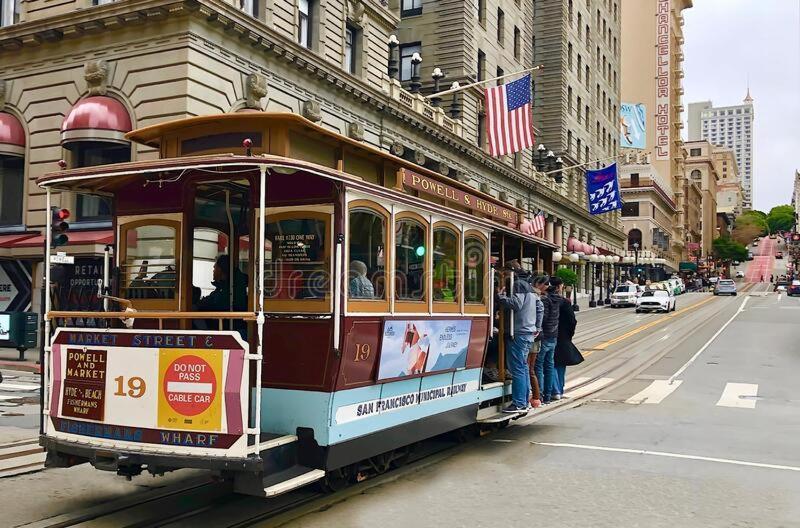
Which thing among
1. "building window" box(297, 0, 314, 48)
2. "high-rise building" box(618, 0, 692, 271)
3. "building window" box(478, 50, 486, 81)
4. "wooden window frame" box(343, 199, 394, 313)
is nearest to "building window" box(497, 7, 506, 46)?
"building window" box(478, 50, 486, 81)

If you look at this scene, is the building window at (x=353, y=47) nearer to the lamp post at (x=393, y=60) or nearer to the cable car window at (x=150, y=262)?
the lamp post at (x=393, y=60)

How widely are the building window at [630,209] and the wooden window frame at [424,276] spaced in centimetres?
8698

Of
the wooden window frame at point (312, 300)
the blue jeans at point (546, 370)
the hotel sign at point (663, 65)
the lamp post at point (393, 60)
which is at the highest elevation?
the hotel sign at point (663, 65)

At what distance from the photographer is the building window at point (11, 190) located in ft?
80.7

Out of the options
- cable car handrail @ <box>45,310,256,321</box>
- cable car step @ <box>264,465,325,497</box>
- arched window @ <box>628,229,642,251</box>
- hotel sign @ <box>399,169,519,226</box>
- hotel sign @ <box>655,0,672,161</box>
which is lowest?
cable car step @ <box>264,465,325,497</box>

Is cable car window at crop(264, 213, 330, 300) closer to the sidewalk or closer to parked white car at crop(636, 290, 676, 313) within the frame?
the sidewalk

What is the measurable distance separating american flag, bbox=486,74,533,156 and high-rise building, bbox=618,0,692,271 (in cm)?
6638

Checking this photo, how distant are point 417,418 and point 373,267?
1972 millimetres

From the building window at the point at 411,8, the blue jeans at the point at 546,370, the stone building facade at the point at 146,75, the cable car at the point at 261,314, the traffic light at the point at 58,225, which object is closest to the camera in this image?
the cable car at the point at 261,314

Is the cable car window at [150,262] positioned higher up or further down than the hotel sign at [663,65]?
further down

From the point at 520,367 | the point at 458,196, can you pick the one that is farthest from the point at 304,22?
the point at 458,196

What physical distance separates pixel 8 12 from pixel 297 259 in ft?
73.1

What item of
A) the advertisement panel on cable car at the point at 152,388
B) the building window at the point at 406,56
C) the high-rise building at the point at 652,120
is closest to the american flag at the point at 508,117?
the building window at the point at 406,56

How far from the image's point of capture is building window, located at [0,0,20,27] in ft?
79.3
